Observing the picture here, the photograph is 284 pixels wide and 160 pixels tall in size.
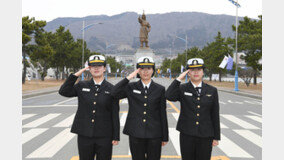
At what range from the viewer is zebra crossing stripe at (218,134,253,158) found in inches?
205

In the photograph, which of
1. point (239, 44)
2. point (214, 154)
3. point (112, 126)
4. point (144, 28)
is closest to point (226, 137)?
point (214, 154)

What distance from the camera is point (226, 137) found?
6711 millimetres

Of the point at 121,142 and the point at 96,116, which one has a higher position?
the point at 96,116

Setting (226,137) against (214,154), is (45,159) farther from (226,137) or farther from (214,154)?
(226,137)

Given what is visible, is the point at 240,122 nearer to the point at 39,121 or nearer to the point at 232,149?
the point at 232,149

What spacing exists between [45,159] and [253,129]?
6126 mm

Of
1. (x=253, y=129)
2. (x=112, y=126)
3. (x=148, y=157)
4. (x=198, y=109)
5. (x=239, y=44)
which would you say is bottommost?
(x=253, y=129)

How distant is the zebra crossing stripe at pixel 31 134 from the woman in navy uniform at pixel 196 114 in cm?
452

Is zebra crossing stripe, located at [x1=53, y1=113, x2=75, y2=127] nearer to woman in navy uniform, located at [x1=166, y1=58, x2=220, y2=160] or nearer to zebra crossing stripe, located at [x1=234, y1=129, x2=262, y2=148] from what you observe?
zebra crossing stripe, located at [x1=234, y1=129, x2=262, y2=148]

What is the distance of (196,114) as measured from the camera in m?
3.34

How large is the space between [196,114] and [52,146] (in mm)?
3850

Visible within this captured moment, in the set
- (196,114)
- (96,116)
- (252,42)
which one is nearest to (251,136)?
(196,114)

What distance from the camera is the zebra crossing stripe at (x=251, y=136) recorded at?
20.5 ft

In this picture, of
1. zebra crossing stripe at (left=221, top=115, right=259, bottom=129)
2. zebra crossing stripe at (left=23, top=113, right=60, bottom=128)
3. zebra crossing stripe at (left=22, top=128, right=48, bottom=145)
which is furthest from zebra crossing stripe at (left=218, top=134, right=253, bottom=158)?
zebra crossing stripe at (left=23, top=113, right=60, bottom=128)
